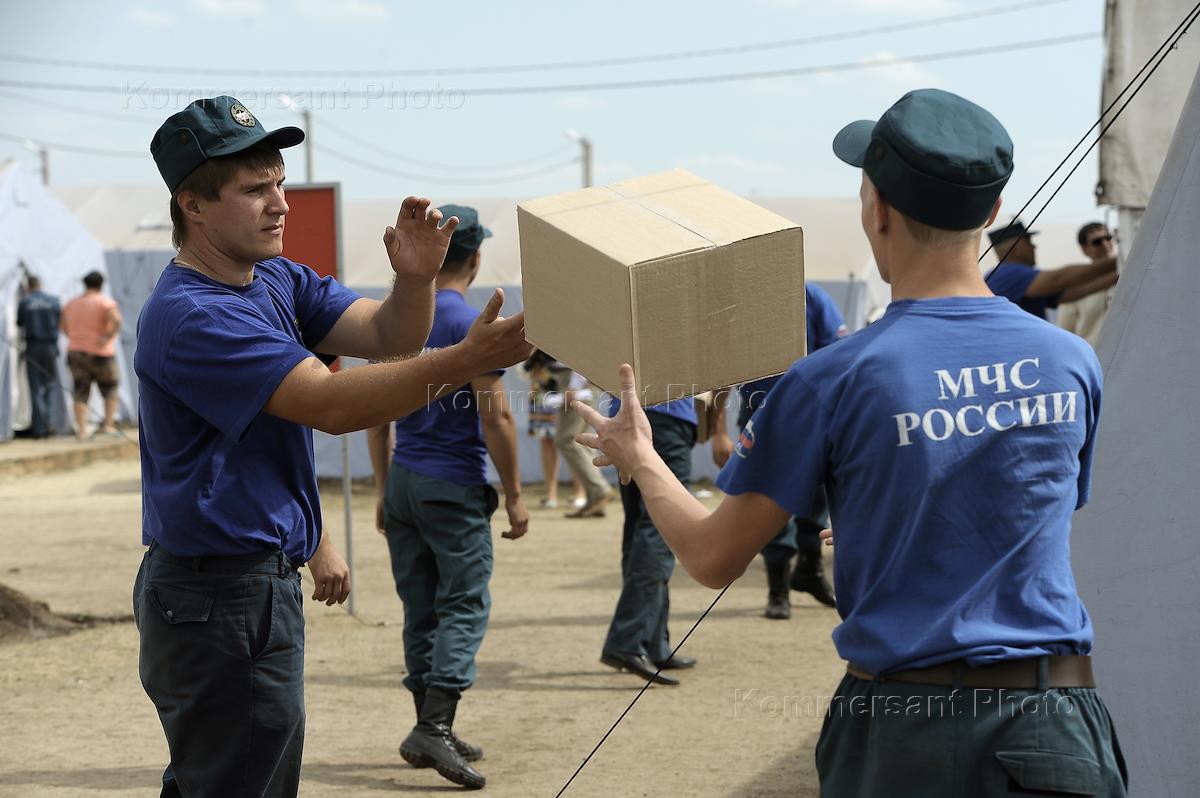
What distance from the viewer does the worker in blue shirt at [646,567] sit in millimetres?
6512

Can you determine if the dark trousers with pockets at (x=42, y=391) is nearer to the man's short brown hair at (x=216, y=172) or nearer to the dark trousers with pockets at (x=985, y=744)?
the man's short brown hair at (x=216, y=172)

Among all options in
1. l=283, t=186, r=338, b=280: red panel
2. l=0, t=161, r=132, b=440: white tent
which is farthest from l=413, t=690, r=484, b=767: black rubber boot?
l=0, t=161, r=132, b=440: white tent

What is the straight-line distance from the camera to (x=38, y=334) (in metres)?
18.2

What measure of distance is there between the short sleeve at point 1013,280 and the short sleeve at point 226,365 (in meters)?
4.08

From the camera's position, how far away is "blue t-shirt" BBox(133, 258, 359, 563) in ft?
9.25

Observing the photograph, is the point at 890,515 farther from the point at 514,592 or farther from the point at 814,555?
the point at 514,592

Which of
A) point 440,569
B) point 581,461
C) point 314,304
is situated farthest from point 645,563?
point 581,461

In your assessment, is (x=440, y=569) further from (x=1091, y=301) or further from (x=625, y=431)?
(x=1091, y=301)

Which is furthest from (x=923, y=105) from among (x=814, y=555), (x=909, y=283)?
(x=814, y=555)

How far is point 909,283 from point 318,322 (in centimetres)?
174

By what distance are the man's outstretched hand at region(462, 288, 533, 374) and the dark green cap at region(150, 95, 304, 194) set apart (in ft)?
2.19

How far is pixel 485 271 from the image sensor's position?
1791 centimetres

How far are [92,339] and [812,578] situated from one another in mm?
12958

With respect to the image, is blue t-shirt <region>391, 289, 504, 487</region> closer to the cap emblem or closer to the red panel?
the cap emblem
